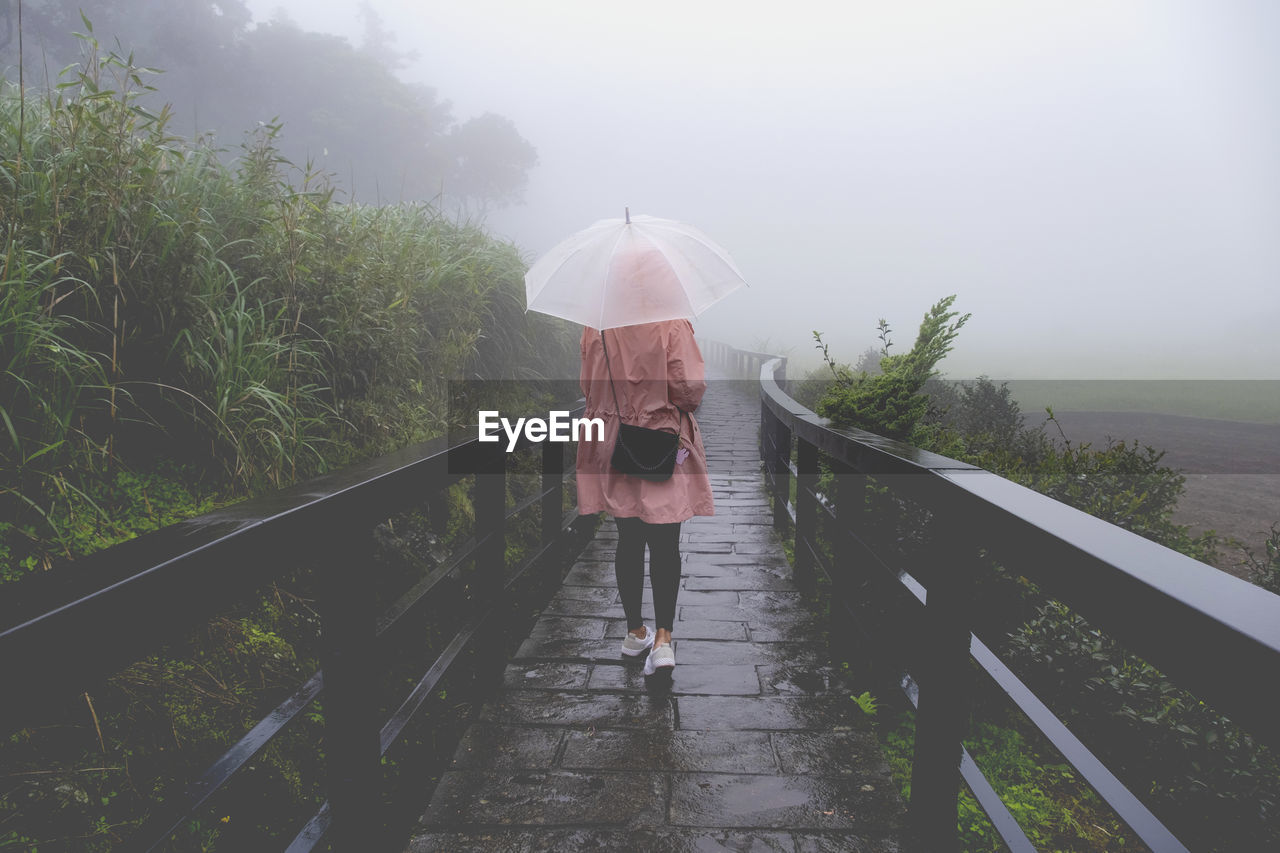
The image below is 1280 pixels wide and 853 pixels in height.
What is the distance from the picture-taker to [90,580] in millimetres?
1065

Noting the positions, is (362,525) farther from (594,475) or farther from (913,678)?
(913,678)

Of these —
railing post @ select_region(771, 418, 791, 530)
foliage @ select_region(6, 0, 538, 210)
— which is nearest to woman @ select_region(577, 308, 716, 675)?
railing post @ select_region(771, 418, 791, 530)

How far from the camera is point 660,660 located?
10.5ft

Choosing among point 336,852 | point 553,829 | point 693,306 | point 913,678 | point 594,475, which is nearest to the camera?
point 336,852

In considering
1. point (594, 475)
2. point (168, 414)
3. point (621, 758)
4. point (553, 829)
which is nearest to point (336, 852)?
point (553, 829)

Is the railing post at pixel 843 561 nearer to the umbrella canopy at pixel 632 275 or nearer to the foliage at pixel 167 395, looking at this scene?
the umbrella canopy at pixel 632 275

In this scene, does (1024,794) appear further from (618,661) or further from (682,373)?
(682,373)

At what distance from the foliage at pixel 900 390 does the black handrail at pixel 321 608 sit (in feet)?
7.11

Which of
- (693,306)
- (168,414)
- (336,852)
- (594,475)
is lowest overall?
(336,852)

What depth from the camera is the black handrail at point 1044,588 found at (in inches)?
34.6

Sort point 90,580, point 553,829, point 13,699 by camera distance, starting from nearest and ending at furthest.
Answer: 1. point 13,699
2. point 90,580
3. point 553,829

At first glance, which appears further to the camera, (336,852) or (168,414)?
Result: (168,414)

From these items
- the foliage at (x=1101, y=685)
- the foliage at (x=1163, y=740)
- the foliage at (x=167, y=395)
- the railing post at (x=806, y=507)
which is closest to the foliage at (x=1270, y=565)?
the foliage at (x=1101, y=685)

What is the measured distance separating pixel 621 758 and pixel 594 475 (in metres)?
1.17
